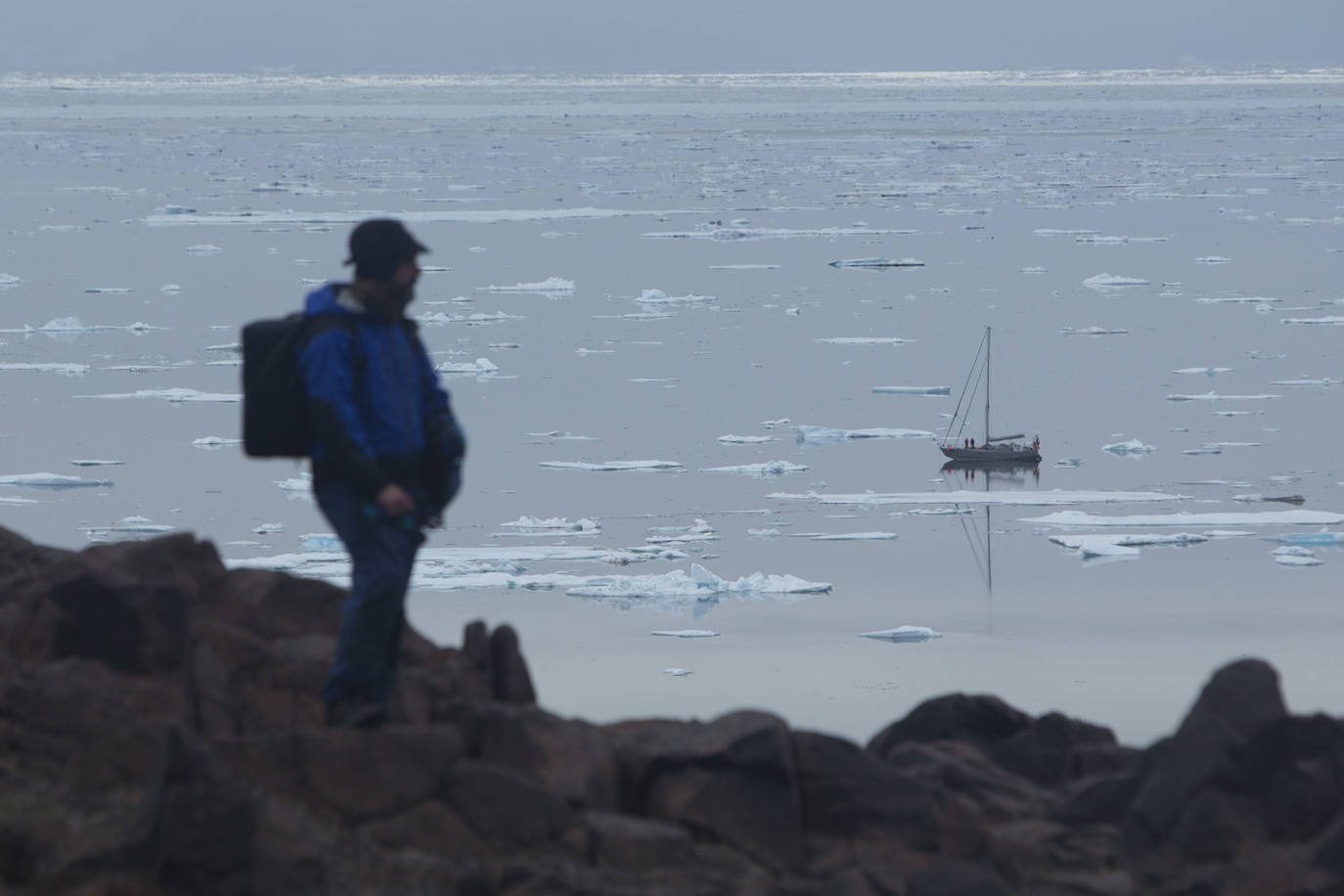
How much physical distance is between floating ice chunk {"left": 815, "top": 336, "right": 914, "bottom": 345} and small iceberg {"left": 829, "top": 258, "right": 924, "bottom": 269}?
4.81 meters

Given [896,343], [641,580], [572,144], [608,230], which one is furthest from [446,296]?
[572,144]

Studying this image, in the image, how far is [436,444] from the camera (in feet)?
13.0

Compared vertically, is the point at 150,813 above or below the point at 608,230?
below

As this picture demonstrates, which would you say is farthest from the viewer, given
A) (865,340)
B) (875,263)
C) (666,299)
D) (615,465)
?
(875,263)

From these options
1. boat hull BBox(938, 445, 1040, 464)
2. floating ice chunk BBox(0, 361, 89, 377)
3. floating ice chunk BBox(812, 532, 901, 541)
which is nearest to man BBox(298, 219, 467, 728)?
floating ice chunk BBox(812, 532, 901, 541)

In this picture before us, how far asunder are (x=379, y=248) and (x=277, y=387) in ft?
1.16

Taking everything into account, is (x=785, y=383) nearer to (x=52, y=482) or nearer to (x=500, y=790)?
(x=52, y=482)

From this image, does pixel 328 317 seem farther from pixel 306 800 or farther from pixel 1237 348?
pixel 1237 348

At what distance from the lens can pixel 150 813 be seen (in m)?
3.40

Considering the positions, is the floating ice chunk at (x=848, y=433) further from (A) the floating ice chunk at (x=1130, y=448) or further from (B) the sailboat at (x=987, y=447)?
(A) the floating ice chunk at (x=1130, y=448)

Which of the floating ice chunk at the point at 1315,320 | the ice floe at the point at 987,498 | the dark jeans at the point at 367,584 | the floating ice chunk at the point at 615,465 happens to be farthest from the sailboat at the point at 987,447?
the dark jeans at the point at 367,584

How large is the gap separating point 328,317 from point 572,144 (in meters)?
40.0

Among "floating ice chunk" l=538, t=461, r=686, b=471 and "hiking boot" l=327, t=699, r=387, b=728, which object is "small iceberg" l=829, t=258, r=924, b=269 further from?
"hiking boot" l=327, t=699, r=387, b=728

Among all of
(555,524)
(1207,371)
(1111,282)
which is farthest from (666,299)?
(555,524)
